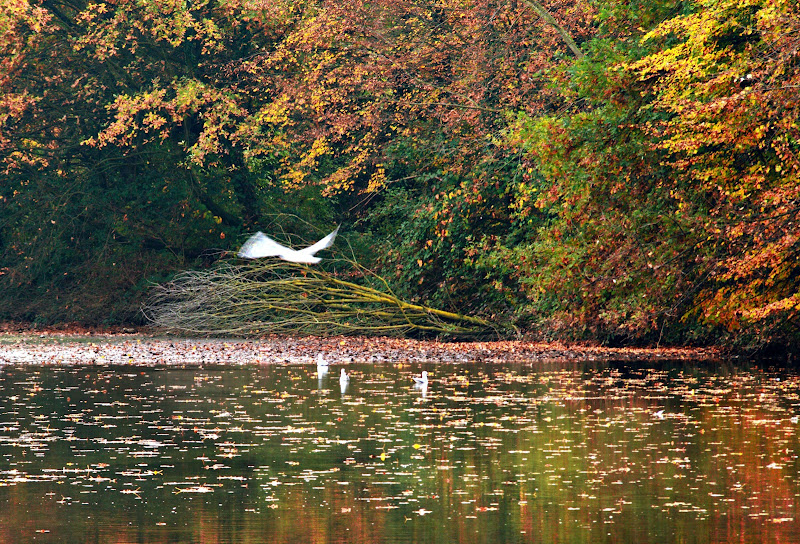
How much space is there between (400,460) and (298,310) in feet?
53.8

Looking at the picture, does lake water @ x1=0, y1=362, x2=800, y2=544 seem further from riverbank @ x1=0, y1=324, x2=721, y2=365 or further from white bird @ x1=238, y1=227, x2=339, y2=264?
white bird @ x1=238, y1=227, x2=339, y2=264

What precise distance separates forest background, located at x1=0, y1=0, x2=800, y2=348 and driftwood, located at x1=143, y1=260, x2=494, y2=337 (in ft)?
1.99

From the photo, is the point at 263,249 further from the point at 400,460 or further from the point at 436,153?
the point at 400,460

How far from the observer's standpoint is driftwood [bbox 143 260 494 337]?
88.0ft

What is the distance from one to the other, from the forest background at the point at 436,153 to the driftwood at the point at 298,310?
608 millimetres

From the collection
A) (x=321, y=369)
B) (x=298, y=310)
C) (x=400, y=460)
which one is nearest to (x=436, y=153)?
(x=298, y=310)

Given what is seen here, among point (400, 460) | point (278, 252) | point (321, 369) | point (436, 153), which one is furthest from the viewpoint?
point (436, 153)

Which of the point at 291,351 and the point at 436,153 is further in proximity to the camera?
the point at 436,153

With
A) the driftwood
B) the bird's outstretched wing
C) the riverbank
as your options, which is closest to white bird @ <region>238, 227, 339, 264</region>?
the bird's outstretched wing

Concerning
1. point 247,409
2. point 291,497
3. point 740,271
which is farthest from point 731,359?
point 291,497

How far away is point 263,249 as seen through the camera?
80.7 feet

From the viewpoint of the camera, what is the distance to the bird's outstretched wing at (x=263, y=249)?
24328 millimetres

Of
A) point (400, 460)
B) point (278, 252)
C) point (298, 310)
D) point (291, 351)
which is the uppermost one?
point (278, 252)

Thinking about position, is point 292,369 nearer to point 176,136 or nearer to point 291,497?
point 291,497
